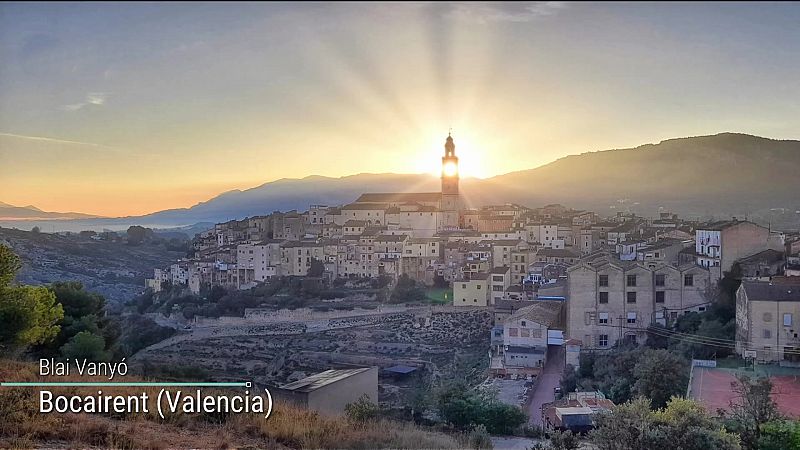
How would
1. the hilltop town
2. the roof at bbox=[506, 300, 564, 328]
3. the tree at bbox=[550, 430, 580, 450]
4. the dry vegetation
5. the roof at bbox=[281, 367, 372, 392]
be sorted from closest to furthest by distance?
the dry vegetation < the tree at bbox=[550, 430, 580, 450] < the roof at bbox=[281, 367, 372, 392] < the hilltop town < the roof at bbox=[506, 300, 564, 328]

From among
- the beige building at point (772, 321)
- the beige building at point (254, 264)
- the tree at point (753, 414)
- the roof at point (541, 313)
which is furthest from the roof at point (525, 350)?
the beige building at point (254, 264)

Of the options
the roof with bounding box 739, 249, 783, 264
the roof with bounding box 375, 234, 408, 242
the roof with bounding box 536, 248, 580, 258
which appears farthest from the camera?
the roof with bounding box 375, 234, 408, 242

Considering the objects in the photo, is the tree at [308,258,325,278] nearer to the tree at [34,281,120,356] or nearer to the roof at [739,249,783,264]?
the tree at [34,281,120,356]

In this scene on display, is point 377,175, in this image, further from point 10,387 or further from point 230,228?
point 10,387

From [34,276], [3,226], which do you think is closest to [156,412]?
[3,226]

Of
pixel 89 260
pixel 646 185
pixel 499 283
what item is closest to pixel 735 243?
pixel 646 185

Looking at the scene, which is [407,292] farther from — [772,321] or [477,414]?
[477,414]

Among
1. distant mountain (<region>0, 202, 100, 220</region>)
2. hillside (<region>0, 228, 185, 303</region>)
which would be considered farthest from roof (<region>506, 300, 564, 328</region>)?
hillside (<region>0, 228, 185, 303</region>)
